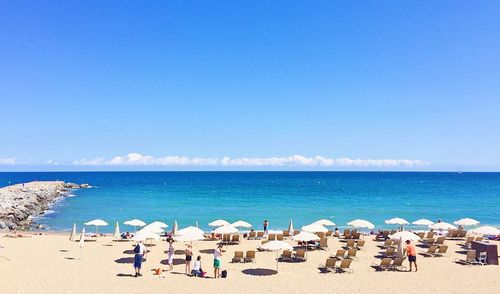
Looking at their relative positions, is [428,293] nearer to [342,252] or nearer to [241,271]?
[342,252]

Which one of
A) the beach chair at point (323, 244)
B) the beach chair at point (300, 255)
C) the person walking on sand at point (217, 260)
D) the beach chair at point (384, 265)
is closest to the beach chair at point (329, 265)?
the beach chair at point (300, 255)

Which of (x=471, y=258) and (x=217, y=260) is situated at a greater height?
(x=217, y=260)

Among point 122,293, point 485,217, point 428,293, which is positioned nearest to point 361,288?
point 428,293

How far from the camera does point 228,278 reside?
1481 cm

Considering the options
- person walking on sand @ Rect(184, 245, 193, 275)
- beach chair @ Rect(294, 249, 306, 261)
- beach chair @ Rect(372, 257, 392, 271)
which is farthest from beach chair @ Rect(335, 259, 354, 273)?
person walking on sand @ Rect(184, 245, 193, 275)

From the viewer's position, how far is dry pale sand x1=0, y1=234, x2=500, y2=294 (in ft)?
43.9

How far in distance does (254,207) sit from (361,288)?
3703 cm

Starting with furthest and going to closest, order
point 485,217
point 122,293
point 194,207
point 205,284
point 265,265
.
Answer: point 194,207, point 485,217, point 265,265, point 205,284, point 122,293

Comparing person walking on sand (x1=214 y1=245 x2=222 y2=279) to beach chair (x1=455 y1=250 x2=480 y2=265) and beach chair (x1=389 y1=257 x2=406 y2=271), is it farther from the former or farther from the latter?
beach chair (x1=455 y1=250 x2=480 y2=265)

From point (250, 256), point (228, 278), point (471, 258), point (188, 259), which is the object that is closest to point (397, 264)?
point (471, 258)

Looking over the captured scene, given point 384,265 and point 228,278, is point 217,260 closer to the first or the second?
point 228,278

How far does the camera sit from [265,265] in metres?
16.9

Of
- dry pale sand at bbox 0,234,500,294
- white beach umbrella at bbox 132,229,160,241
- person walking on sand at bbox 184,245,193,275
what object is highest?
white beach umbrella at bbox 132,229,160,241

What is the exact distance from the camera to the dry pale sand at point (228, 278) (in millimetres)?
13383
